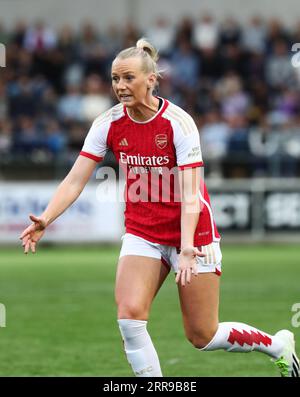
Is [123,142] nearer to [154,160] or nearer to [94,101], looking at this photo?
[154,160]

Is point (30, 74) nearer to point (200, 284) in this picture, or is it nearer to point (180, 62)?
point (180, 62)

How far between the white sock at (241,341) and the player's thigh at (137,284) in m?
0.54

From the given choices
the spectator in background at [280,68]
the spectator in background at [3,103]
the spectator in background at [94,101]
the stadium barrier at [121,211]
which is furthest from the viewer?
the spectator in background at [280,68]

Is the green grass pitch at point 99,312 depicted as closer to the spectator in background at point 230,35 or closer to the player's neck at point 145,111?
the player's neck at point 145,111

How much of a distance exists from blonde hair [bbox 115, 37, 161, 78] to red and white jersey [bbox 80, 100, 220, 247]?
10.1 inches

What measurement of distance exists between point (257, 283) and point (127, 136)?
312 inches

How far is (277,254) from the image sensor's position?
18.9 metres

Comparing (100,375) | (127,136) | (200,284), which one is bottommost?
(100,375)

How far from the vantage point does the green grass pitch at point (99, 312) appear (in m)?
8.68

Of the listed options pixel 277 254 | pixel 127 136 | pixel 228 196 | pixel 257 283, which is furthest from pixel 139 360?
pixel 228 196

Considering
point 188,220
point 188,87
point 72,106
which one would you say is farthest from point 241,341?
point 188,87

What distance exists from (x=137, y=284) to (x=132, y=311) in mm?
175

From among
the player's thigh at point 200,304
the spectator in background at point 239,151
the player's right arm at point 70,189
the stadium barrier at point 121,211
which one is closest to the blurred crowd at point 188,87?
the spectator in background at point 239,151
